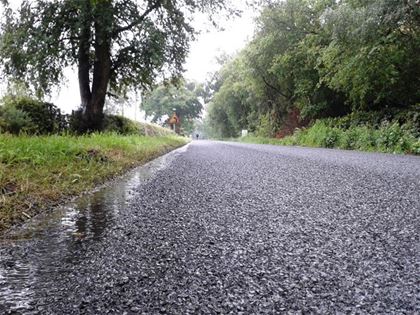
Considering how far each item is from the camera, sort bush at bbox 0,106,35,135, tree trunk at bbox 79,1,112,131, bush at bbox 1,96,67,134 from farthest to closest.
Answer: tree trunk at bbox 79,1,112,131, bush at bbox 1,96,67,134, bush at bbox 0,106,35,135

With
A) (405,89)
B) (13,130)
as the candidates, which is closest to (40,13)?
(13,130)

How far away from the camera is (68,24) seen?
948cm

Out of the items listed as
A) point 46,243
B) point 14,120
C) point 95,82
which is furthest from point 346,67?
point 46,243

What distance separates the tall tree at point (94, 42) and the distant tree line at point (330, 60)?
3693 mm

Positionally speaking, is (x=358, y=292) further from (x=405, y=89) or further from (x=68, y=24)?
(x=405, y=89)

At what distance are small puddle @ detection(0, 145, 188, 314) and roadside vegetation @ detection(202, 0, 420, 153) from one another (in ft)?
26.9

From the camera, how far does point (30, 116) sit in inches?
324

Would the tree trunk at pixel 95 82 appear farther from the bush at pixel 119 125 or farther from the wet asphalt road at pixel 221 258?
the wet asphalt road at pixel 221 258

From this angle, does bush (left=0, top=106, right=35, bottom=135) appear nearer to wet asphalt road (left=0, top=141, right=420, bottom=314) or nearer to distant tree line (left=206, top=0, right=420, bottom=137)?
→ wet asphalt road (left=0, top=141, right=420, bottom=314)

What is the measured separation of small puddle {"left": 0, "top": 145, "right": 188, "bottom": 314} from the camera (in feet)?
3.77

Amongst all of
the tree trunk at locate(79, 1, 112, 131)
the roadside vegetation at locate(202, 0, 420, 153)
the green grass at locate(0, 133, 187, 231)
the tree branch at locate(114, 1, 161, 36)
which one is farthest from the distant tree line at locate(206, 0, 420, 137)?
the green grass at locate(0, 133, 187, 231)

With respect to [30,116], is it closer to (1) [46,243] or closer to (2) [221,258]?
(1) [46,243]

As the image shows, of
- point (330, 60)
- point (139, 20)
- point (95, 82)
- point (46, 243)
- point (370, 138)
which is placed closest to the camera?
point (46, 243)

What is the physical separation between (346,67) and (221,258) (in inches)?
457
